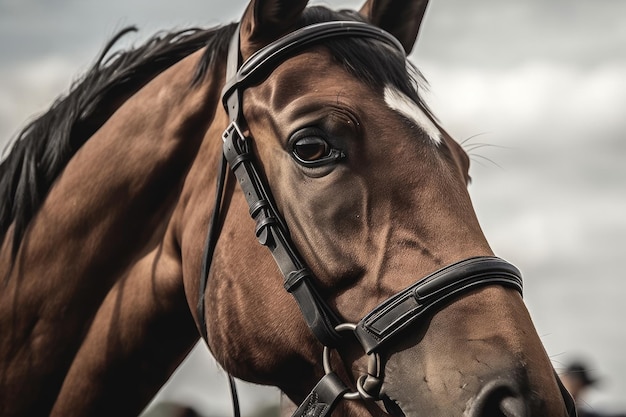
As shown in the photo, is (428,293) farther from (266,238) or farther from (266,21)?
(266,21)

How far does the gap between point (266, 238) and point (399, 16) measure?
5.35 feet

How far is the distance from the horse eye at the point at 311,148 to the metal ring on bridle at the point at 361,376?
688mm

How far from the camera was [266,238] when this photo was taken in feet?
A: 10.8

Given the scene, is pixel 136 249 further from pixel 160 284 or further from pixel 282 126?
pixel 282 126

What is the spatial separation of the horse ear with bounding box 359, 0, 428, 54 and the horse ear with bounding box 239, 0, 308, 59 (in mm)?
605

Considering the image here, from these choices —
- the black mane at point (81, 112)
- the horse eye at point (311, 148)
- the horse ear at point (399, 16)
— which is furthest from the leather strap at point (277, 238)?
the horse ear at point (399, 16)

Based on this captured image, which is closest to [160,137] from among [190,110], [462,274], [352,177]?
[190,110]

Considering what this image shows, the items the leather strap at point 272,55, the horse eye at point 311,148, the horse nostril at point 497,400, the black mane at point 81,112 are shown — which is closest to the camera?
the horse nostril at point 497,400

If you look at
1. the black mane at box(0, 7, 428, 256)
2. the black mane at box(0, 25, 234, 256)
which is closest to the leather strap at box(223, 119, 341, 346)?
the black mane at box(0, 7, 428, 256)

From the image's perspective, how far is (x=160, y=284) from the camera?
3.77 m

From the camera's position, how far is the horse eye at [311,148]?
3.25m

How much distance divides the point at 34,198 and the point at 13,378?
908mm

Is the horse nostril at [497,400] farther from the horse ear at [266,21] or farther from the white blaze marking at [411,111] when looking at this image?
the horse ear at [266,21]

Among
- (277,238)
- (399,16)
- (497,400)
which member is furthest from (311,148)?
(399,16)
